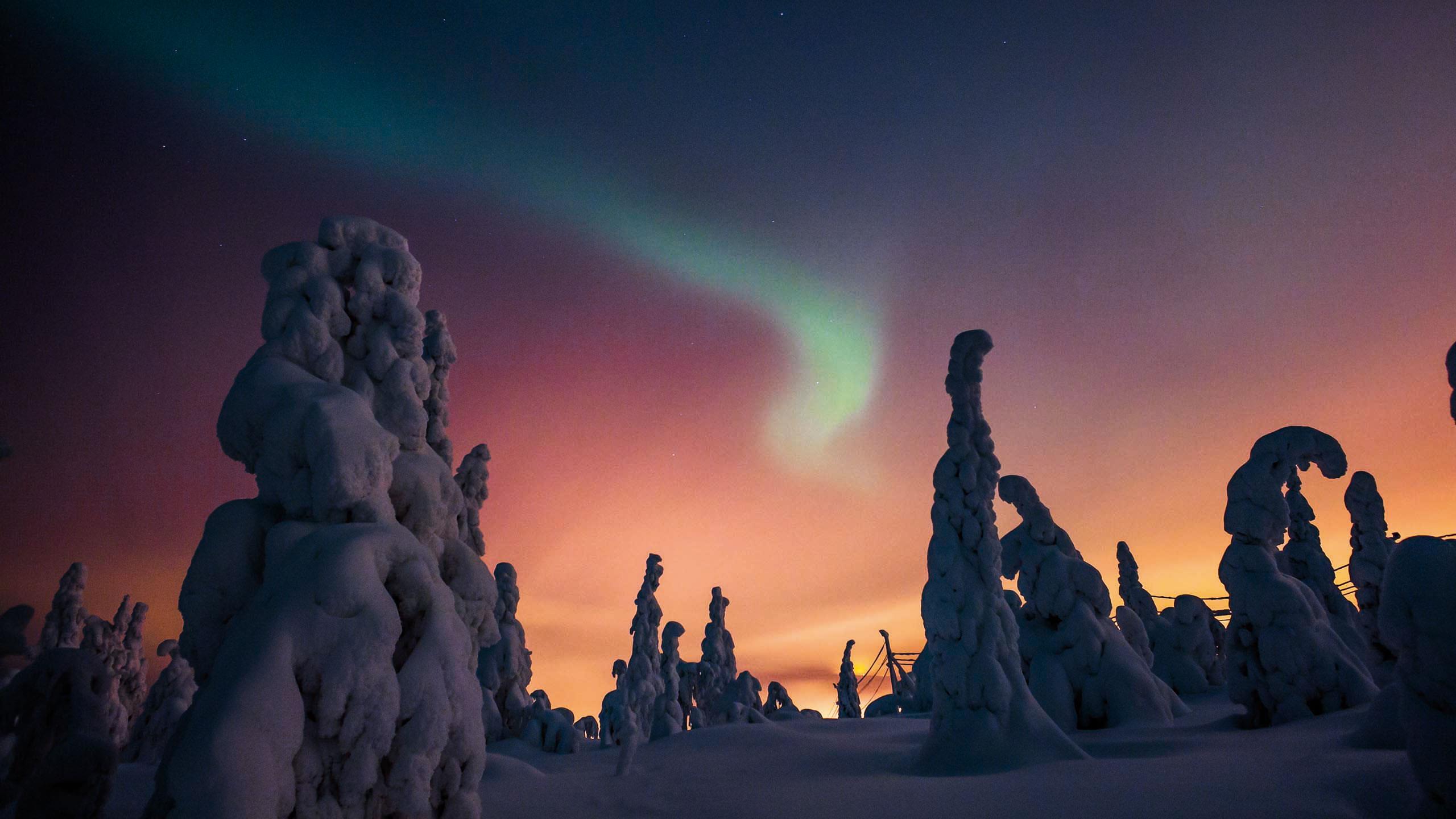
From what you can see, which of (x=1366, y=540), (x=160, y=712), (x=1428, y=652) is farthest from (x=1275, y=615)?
(x=160, y=712)

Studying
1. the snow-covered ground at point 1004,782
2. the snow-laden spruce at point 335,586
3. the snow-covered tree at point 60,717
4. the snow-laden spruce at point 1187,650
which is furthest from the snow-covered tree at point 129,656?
the snow-laden spruce at point 1187,650

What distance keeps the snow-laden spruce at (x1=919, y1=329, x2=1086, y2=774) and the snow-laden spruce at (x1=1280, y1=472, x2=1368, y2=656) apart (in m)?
13.5

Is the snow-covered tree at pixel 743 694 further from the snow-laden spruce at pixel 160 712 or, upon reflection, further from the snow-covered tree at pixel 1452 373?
the snow-covered tree at pixel 1452 373

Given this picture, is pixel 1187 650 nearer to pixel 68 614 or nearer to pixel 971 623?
pixel 971 623

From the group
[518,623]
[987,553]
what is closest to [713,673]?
[518,623]

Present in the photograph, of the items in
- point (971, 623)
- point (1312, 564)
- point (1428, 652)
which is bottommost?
point (1428, 652)

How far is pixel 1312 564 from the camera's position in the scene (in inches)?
838

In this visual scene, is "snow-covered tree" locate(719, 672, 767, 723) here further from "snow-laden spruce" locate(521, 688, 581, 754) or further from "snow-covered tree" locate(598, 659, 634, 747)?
"snow-laden spruce" locate(521, 688, 581, 754)

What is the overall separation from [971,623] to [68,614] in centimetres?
3320

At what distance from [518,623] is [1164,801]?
21.3 m

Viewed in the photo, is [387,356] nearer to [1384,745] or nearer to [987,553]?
[987,553]

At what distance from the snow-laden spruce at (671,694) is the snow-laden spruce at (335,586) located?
71.5 feet

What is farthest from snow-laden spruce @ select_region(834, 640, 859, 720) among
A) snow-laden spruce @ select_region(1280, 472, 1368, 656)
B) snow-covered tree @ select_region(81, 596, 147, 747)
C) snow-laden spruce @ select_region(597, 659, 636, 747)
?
snow-covered tree @ select_region(81, 596, 147, 747)

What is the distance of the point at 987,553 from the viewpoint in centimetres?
1177
